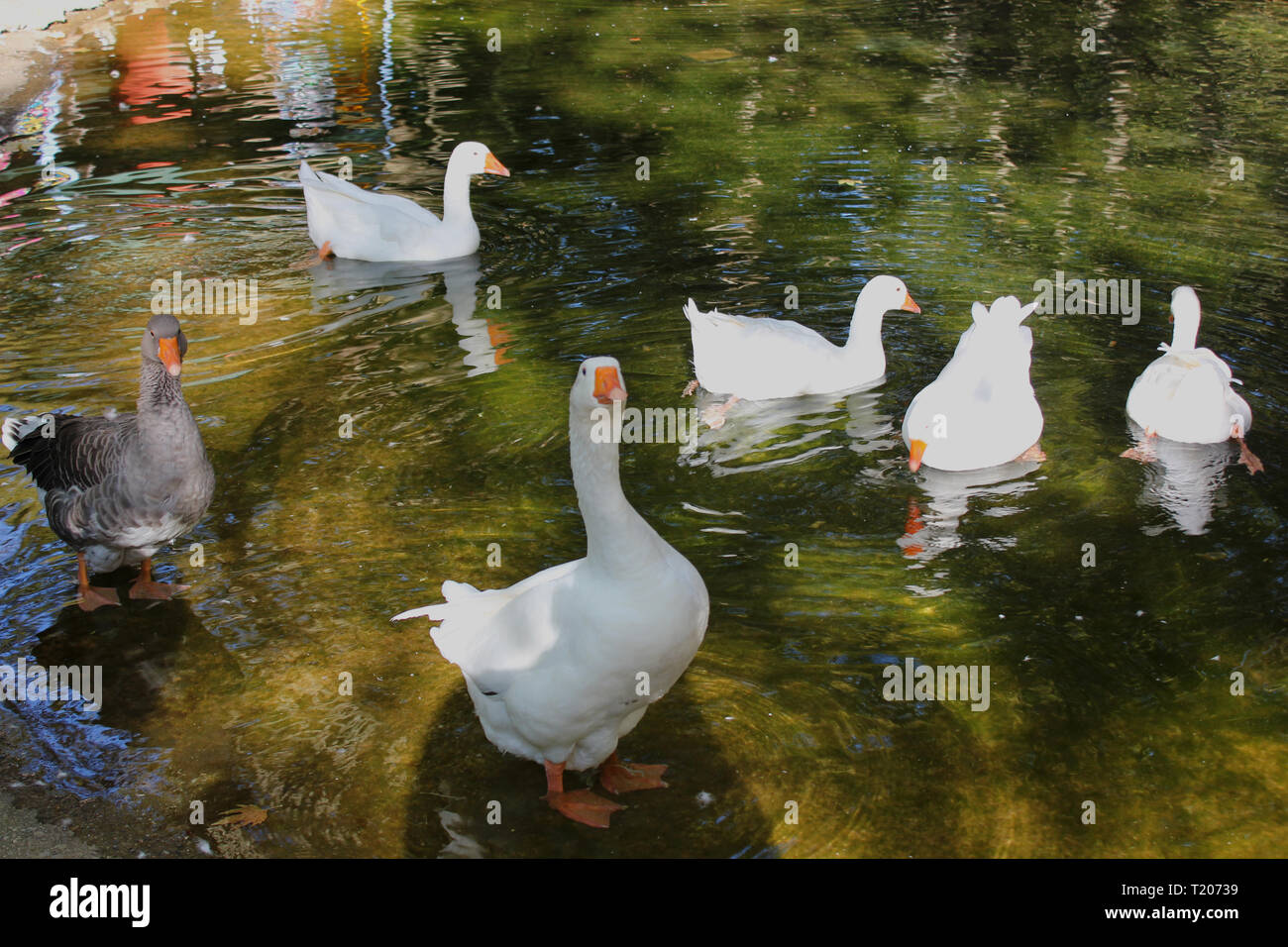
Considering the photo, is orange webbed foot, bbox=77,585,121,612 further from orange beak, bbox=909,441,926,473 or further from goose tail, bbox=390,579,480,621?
orange beak, bbox=909,441,926,473

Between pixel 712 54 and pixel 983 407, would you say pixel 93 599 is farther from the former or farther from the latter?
pixel 712 54

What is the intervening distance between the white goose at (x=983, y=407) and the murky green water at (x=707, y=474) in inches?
7.1

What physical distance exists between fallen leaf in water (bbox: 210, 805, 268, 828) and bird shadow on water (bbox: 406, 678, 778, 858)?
21.1 inches

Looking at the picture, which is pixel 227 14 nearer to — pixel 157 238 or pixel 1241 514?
pixel 157 238

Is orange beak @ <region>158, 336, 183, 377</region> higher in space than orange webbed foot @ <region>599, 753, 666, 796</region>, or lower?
higher

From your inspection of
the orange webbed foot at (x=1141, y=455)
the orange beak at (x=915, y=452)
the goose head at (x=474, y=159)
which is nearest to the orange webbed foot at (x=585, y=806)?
the orange beak at (x=915, y=452)

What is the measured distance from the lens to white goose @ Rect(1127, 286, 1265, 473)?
654cm

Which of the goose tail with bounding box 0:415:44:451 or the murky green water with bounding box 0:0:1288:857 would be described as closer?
the murky green water with bounding box 0:0:1288:857

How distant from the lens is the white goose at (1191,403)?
21.5 ft

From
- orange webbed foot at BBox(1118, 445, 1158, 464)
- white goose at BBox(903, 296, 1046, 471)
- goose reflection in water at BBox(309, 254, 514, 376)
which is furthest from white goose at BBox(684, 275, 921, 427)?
orange webbed foot at BBox(1118, 445, 1158, 464)

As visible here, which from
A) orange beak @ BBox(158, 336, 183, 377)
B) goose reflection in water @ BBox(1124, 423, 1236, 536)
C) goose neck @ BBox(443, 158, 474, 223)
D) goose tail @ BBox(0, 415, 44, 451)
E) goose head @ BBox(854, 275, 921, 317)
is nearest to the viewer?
orange beak @ BBox(158, 336, 183, 377)

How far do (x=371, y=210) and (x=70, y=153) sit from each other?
5.09m

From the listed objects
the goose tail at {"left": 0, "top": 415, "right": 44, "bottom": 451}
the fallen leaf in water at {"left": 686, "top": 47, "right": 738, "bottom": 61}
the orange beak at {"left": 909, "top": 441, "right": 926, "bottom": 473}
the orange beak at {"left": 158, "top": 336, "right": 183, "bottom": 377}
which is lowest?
the orange beak at {"left": 909, "top": 441, "right": 926, "bottom": 473}

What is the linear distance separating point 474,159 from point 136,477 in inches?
235
